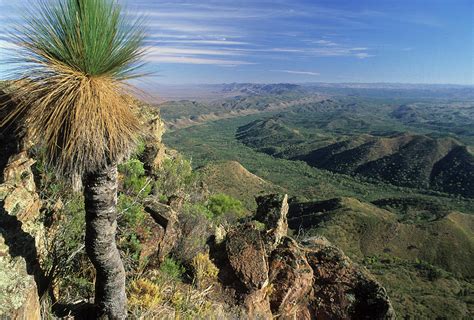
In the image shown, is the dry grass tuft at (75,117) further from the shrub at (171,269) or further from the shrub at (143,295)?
the shrub at (171,269)

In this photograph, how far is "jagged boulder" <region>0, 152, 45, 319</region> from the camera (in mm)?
3246

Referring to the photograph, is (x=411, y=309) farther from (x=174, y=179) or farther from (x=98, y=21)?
(x=98, y=21)

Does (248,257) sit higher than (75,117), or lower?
lower

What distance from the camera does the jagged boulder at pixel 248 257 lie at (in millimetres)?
6969

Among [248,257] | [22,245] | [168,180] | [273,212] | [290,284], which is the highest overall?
[22,245]

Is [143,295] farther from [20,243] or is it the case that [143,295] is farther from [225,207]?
[225,207]

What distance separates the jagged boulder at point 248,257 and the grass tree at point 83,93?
12.0 ft

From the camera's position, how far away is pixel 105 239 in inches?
158

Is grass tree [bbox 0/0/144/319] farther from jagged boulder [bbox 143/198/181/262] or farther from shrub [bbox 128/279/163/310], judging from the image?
jagged boulder [bbox 143/198/181/262]

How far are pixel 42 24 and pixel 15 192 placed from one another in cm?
236

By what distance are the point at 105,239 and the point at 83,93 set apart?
1.57m

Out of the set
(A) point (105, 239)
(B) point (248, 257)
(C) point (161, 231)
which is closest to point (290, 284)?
(B) point (248, 257)

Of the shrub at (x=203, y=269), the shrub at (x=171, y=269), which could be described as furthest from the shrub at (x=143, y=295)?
the shrub at (x=203, y=269)

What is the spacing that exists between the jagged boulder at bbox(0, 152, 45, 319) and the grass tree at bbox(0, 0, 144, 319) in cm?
79
